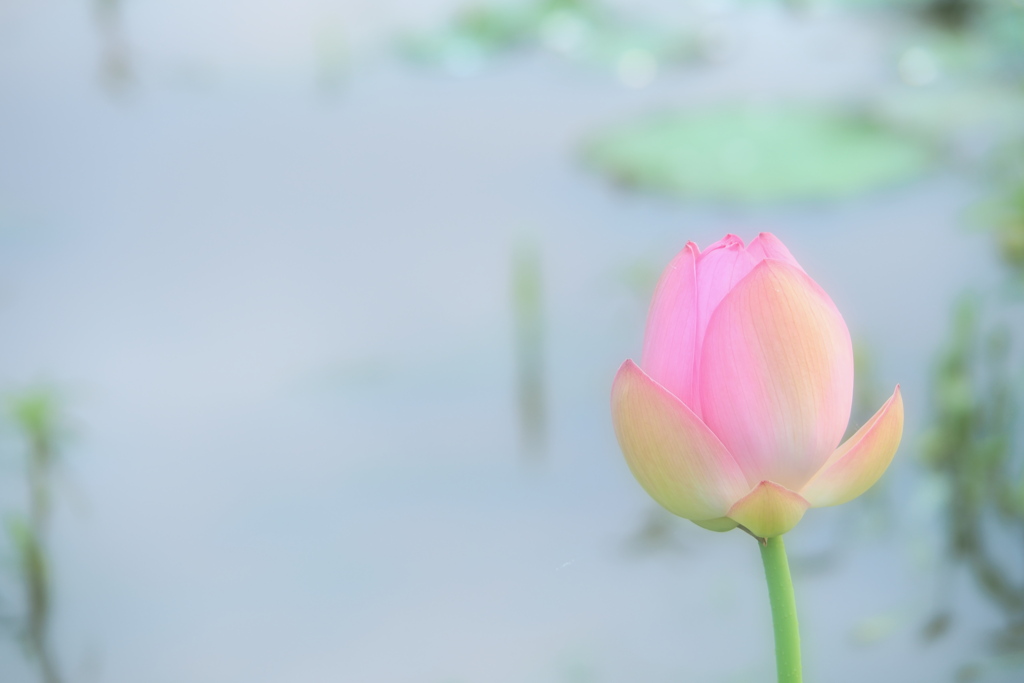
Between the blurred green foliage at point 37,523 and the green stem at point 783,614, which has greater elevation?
the green stem at point 783,614

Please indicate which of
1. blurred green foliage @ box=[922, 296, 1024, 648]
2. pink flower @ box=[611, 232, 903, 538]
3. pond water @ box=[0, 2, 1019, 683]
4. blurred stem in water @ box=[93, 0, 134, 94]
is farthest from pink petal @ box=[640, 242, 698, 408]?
blurred stem in water @ box=[93, 0, 134, 94]

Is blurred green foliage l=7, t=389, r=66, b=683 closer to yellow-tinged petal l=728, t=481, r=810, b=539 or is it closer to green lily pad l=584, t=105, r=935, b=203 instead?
green lily pad l=584, t=105, r=935, b=203

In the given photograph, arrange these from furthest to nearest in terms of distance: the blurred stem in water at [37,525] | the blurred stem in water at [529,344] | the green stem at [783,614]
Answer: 1. the blurred stem in water at [529,344]
2. the blurred stem in water at [37,525]
3. the green stem at [783,614]

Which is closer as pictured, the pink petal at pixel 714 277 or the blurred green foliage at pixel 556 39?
the pink petal at pixel 714 277

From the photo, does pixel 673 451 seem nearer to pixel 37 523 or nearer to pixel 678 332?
pixel 678 332

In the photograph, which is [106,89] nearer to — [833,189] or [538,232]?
[538,232]

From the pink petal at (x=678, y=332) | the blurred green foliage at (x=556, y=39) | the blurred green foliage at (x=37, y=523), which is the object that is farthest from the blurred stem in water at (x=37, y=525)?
the pink petal at (x=678, y=332)

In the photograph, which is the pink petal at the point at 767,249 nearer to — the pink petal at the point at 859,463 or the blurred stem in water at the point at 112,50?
the pink petal at the point at 859,463

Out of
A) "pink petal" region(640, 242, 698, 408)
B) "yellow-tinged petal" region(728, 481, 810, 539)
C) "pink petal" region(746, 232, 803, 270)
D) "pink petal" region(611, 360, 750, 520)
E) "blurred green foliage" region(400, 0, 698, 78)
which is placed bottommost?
"yellow-tinged petal" region(728, 481, 810, 539)

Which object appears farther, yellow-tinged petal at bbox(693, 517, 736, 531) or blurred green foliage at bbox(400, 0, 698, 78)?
blurred green foliage at bbox(400, 0, 698, 78)
